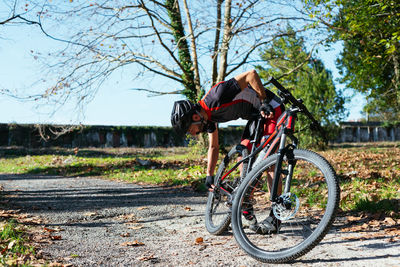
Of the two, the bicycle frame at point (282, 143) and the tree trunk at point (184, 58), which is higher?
the tree trunk at point (184, 58)

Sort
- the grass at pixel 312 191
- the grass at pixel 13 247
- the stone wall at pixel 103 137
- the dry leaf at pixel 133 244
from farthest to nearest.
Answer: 1. the stone wall at pixel 103 137
2. the grass at pixel 312 191
3. the dry leaf at pixel 133 244
4. the grass at pixel 13 247

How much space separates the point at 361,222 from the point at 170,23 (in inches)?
451

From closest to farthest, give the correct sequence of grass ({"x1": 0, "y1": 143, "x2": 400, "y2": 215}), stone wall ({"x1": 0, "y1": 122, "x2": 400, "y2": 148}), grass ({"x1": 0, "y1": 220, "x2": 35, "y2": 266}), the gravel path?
grass ({"x1": 0, "y1": 220, "x2": 35, "y2": 266}), the gravel path, grass ({"x1": 0, "y1": 143, "x2": 400, "y2": 215}), stone wall ({"x1": 0, "y1": 122, "x2": 400, "y2": 148})

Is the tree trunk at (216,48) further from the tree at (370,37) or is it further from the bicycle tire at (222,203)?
the bicycle tire at (222,203)

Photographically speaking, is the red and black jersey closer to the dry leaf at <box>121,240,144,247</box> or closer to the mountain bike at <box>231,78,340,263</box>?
the mountain bike at <box>231,78,340,263</box>

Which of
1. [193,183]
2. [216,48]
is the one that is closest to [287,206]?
[193,183]

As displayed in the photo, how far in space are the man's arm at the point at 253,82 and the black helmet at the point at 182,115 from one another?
58cm

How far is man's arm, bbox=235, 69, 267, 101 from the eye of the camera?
11.9ft

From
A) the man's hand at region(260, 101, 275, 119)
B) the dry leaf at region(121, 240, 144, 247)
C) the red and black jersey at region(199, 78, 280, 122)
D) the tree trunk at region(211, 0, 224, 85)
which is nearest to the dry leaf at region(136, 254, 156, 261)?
the dry leaf at region(121, 240, 144, 247)

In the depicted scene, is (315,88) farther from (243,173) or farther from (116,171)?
(243,173)

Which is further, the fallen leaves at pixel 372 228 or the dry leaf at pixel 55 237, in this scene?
the dry leaf at pixel 55 237

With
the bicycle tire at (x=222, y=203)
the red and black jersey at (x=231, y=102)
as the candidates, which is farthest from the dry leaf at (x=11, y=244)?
the red and black jersey at (x=231, y=102)

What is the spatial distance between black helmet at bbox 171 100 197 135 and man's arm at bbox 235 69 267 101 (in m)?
0.58

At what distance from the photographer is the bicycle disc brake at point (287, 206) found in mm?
2959
